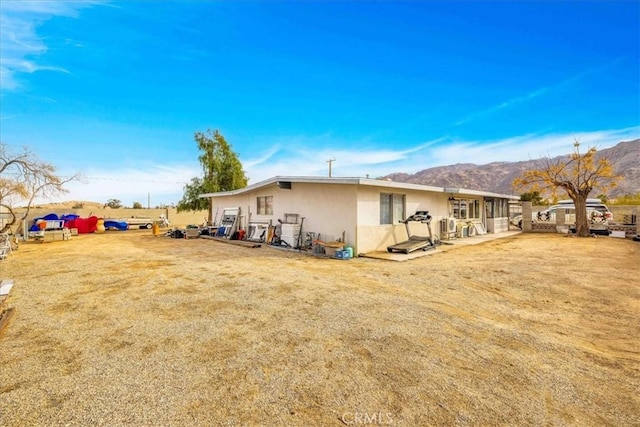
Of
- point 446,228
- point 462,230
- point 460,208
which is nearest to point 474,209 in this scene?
point 460,208

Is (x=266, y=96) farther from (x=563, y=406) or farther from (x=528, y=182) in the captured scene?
(x=563, y=406)

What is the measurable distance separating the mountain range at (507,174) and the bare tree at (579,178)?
25.1 metres

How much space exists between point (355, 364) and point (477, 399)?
3.31 feet

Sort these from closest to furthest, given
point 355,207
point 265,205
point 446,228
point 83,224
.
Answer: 1. point 355,207
2. point 446,228
3. point 265,205
4. point 83,224

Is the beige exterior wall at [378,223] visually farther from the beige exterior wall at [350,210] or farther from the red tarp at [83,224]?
the red tarp at [83,224]

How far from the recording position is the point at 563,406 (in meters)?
2.16

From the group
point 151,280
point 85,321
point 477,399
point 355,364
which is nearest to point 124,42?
point 151,280

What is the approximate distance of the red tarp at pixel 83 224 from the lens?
18.7 m

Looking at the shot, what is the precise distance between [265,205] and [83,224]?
14178 millimetres

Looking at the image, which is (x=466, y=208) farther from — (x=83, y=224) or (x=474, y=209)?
(x=83, y=224)

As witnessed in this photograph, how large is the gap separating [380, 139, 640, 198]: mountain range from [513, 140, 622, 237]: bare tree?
25061mm

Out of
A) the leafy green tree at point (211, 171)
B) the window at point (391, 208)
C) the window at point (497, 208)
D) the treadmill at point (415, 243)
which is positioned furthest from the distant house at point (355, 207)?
the leafy green tree at point (211, 171)

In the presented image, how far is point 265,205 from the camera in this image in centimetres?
1342

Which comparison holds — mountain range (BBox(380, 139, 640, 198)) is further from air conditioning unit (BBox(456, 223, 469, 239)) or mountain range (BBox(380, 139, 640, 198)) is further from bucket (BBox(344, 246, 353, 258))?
bucket (BBox(344, 246, 353, 258))
